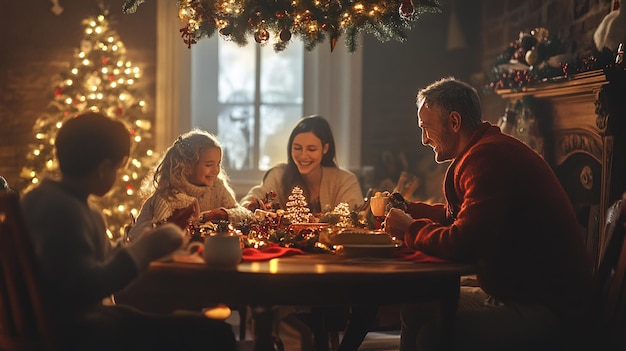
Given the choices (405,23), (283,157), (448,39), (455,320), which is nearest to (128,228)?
(405,23)

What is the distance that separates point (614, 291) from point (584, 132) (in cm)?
278

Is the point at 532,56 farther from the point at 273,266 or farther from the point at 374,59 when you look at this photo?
the point at 273,266

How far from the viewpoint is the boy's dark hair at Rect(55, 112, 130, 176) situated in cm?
224

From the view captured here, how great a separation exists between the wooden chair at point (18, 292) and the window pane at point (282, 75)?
16.3ft

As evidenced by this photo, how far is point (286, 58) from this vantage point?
7.08 meters

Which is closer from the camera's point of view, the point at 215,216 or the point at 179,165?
the point at 215,216

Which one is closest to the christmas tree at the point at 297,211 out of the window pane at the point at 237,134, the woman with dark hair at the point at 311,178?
the woman with dark hair at the point at 311,178

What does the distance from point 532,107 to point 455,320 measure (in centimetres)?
329

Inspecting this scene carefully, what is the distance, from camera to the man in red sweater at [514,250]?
102 inches

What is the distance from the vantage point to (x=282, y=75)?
7086 millimetres

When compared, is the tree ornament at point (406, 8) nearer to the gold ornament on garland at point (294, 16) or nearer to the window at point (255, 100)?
the gold ornament on garland at point (294, 16)

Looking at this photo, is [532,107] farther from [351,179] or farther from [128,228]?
[128,228]

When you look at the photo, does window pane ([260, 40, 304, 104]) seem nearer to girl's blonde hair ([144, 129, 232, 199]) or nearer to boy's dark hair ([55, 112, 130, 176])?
girl's blonde hair ([144, 129, 232, 199])

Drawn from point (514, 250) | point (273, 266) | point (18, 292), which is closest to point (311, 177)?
point (514, 250)
